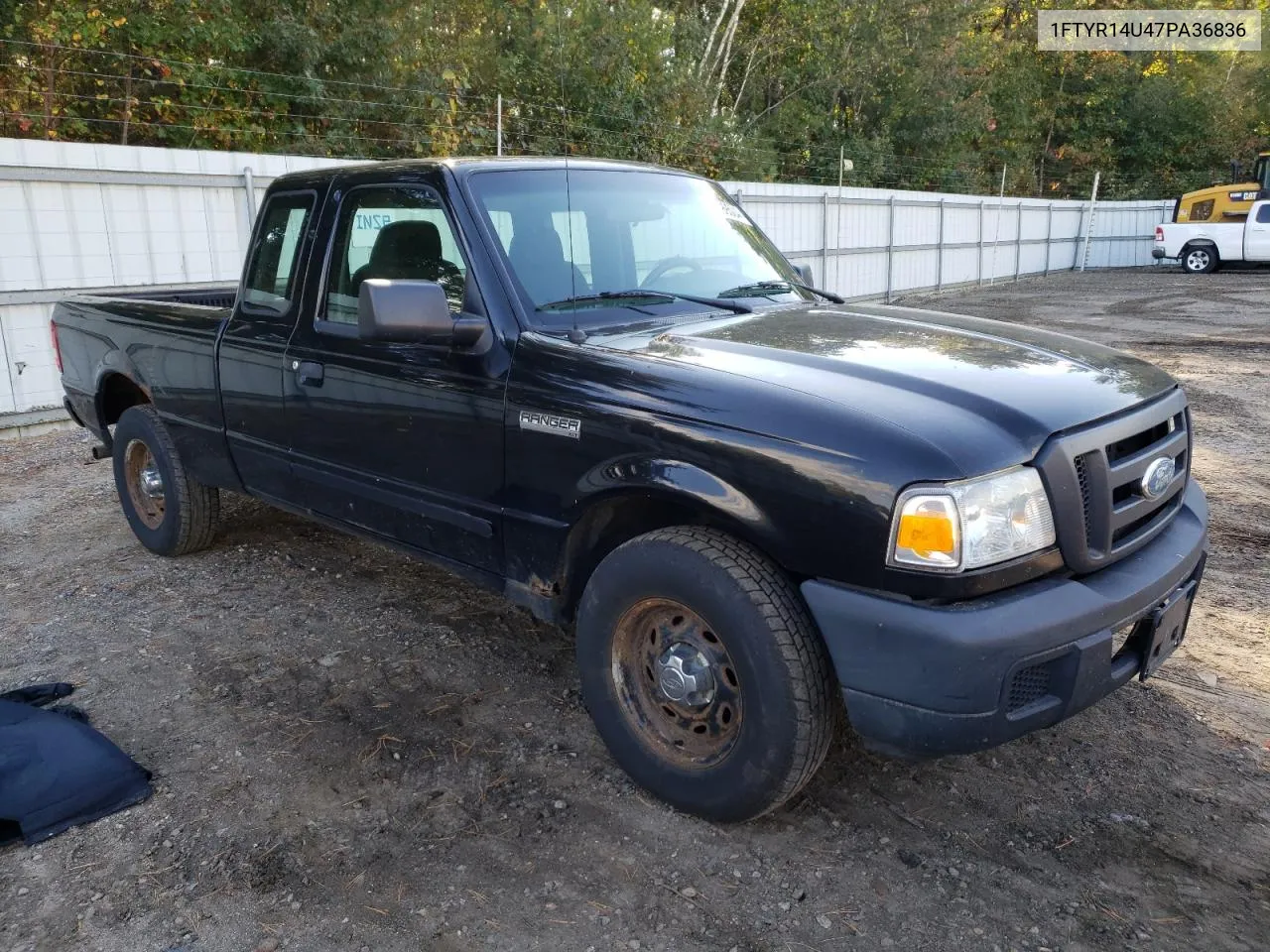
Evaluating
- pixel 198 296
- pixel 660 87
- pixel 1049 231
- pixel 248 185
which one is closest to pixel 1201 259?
pixel 1049 231

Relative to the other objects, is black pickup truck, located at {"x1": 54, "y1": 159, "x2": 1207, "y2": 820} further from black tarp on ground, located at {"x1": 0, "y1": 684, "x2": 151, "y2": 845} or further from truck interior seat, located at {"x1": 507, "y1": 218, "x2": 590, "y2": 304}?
black tarp on ground, located at {"x1": 0, "y1": 684, "x2": 151, "y2": 845}

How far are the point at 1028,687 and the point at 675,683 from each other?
37.9 inches

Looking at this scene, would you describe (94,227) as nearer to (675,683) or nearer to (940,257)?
(675,683)

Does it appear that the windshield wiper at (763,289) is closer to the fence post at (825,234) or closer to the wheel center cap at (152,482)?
the wheel center cap at (152,482)

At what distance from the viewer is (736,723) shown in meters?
2.87

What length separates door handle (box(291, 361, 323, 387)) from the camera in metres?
4.01

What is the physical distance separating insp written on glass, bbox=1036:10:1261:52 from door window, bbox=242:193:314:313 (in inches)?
1501

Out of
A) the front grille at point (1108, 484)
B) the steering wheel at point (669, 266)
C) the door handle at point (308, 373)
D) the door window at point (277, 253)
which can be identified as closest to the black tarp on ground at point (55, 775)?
the door handle at point (308, 373)

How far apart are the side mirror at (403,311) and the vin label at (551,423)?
374 millimetres

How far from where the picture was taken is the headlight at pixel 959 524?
2.44 meters

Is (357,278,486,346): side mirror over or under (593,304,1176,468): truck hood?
over

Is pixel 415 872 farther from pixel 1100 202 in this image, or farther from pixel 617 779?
pixel 1100 202

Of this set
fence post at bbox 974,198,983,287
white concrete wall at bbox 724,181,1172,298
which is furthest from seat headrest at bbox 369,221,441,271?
fence post at bbox 974,198,983,287

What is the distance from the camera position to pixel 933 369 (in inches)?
115
